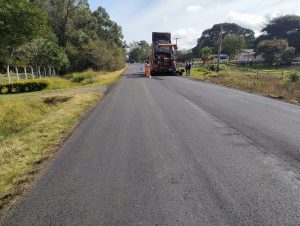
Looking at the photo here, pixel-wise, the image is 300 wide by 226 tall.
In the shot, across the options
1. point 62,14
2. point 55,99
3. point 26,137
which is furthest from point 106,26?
point 26,137

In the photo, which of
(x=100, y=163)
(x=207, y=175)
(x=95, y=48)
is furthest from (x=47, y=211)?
(x=95, y=48)

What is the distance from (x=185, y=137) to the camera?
30.4 feet

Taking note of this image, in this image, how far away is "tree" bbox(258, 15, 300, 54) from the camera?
Result: 385 feet

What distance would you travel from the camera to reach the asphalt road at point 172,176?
187 inches

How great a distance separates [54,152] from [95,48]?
167ft

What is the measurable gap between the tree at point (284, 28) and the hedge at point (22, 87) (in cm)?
9932

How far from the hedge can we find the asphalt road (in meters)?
21.7

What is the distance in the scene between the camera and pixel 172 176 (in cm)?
624

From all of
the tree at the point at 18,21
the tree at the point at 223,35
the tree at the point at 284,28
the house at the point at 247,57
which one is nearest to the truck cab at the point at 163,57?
the tree at the point at 18,21

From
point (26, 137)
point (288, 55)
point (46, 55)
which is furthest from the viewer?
point (288, 55)

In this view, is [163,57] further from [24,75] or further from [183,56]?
[183,56]

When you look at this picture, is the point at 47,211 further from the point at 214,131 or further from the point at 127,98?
the point at 127,98

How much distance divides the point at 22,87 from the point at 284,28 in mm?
110113

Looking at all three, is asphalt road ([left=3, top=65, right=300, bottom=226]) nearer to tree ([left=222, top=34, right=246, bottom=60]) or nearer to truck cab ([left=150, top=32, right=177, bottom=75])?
truck cab ([left=150, top=32, right=177, bottom=75])
